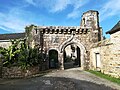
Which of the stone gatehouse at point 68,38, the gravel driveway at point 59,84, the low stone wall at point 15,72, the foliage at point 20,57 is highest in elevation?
the stone gatehouse at point 68,38

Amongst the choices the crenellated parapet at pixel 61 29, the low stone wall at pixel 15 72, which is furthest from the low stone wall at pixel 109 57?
the low stone wall at pixel 15 72

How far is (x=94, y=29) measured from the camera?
1697 centimetres

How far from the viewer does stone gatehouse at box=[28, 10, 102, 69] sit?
1670 cm

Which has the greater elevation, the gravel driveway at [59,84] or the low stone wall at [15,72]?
the low stone wall at [15,72]

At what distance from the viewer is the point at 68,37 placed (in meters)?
17.0

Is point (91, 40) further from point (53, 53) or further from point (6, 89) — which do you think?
point (6, 89)

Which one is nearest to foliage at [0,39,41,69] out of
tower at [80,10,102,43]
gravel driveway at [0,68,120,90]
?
gravel driveway at [0,68,120,90]

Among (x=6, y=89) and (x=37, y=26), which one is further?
(x=37, y=26)

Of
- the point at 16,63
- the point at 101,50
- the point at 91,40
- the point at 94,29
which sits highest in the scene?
the point at 94,29

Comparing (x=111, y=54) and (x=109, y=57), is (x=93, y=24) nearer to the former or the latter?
(x=109, y=57)

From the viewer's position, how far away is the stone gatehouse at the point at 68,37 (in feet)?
54.8

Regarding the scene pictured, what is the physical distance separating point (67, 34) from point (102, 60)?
16.7 feet

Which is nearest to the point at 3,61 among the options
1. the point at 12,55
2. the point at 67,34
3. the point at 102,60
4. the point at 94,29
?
the point at 12,55

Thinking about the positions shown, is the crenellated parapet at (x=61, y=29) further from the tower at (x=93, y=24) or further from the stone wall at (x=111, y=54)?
the stone wall at (x=111, y=54)
